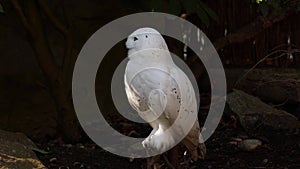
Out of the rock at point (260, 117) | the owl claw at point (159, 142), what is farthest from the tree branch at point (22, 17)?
the rock at point (260, 117)

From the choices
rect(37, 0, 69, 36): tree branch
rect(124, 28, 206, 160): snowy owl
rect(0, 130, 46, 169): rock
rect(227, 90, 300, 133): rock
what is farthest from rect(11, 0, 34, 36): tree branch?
rect(227, 90, 300, 133): rock

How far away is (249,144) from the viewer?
4.25m

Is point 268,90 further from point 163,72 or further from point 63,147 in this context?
point 163,72

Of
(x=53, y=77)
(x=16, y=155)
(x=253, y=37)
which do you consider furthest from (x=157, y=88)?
(x=253, y=37)

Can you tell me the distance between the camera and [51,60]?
444 centimetres

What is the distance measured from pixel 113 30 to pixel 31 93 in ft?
2.80

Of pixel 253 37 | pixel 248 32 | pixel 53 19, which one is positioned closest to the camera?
pixel 53 19

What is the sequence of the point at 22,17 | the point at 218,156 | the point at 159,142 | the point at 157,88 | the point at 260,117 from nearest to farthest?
the point at 157,88, the point at 159,142, the point at 218,156, the point at 22,17, the point at 260,117

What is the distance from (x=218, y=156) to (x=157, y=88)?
4.43 ft

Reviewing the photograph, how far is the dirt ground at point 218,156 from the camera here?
12.8 ft

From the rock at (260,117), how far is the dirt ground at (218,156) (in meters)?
0.14

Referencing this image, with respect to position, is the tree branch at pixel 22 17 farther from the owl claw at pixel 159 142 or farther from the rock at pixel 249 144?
the rock at pixel 249 144

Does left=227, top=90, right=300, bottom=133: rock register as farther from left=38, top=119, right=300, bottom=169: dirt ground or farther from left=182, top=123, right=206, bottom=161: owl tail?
left=182, top=123, right=206, bottom=161: owl tail

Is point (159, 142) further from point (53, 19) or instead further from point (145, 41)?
point (53, 19)
